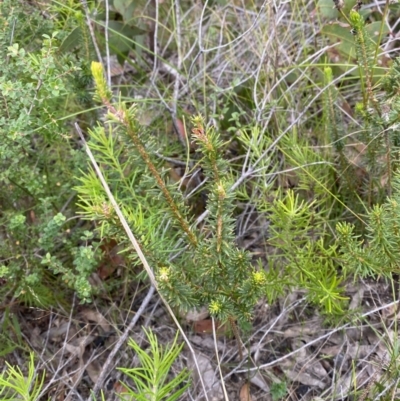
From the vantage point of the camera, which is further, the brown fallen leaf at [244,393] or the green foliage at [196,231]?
the brown fallen leaf at [244,393]

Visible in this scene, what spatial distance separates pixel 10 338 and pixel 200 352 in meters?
0.72

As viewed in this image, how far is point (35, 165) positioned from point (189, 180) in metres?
0.56

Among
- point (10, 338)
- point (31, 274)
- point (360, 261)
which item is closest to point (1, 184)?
point (31, 274)

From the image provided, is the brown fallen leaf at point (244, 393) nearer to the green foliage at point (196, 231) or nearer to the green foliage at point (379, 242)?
the green foliage at point (196, 231)

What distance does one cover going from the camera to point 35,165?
1821 millimetres

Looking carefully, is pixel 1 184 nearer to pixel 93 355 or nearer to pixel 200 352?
pixel 93 355

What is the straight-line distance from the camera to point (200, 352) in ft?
6.18

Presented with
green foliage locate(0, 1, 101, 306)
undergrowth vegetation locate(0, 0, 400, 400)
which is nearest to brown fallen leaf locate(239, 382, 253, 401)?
undergrowth vegetation locate(0, 0, 400, 400)

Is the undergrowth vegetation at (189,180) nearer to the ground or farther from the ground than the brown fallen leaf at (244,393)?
farther from the ground

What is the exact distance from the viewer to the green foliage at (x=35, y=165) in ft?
5.14

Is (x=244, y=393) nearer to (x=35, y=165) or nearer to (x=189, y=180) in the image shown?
(x=189, y=180)

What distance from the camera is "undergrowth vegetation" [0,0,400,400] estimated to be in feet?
4.14

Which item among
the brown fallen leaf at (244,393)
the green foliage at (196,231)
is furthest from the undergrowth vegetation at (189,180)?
the brown fallen leaf at (244,393)

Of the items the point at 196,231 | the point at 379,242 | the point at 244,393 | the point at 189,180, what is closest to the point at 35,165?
the point at 189,180
